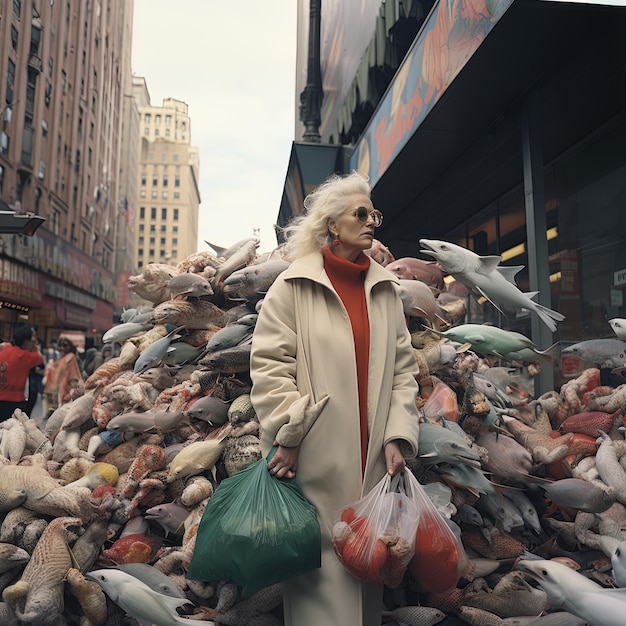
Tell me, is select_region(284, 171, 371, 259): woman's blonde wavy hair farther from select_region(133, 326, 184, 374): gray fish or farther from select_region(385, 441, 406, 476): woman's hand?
select_region(133, 326, 184, 374): gray fish

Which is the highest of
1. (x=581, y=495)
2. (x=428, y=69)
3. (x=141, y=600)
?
(x=428, y=69)

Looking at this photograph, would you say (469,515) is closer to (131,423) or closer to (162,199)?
(131,423)

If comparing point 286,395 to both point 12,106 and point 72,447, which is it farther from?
point 12,106

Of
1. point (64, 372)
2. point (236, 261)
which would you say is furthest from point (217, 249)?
point (64, 372)

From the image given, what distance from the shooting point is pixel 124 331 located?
453 centimetres

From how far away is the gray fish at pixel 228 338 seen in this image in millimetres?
3363

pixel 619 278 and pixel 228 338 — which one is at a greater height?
pixel 619 278

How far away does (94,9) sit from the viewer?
3778cm

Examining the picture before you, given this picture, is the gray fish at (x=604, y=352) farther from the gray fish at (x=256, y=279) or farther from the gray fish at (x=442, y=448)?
the gray fish at (x=256, y=279)

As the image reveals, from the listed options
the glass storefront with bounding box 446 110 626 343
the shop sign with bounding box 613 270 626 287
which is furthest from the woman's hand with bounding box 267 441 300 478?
the shop sign with bounding box 613 270 626 287

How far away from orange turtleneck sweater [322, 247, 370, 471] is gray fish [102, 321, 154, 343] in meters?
2.73

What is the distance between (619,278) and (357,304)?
5149 mm

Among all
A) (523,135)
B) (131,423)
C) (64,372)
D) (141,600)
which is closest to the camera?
(141,600)

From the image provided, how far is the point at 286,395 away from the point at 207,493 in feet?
3.93
